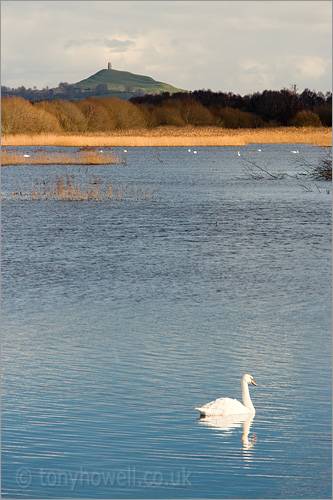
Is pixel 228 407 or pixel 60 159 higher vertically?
pixel 60 159

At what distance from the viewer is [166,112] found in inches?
3297

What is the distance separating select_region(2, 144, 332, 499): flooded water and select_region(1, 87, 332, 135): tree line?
133 feet

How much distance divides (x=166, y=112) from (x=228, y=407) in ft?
257

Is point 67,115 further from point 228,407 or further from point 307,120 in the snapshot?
point 228,407

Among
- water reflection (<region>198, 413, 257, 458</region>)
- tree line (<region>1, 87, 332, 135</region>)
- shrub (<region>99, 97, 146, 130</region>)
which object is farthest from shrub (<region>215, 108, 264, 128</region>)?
water reflection (<region>198, 413, 257, 458</region>)

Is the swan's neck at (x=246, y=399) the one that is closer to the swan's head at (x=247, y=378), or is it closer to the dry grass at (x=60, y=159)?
the swan's head at (x=247, y=378)

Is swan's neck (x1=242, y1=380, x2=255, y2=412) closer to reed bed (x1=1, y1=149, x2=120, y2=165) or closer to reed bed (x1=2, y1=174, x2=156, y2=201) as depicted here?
reed bed (x1=2, y1=174, x2=156, y2=201)

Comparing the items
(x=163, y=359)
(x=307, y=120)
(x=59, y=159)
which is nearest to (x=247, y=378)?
(x=163, y=359)

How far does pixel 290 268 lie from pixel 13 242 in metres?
7.36

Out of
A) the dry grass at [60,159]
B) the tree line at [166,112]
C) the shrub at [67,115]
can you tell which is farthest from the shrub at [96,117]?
the dry grass at [60,159]

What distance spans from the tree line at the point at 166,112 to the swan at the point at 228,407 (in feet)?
169

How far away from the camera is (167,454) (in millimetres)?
6422

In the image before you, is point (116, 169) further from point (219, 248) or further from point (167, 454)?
point (167, 454)

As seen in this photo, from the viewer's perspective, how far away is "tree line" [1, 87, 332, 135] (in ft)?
200
